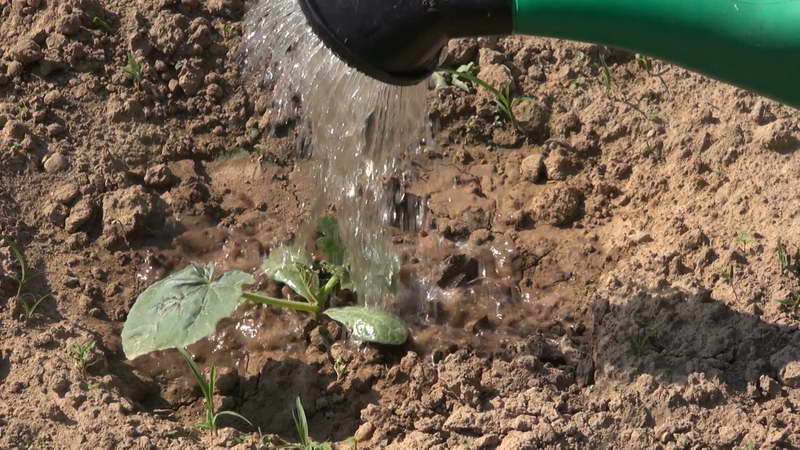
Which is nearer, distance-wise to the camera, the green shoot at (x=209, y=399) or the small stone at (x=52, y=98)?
the green shoot at (x=209, y=399)

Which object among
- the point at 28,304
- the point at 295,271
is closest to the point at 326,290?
the point at 295,271

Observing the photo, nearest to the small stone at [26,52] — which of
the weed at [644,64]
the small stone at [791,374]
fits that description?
the weed at [644,64]

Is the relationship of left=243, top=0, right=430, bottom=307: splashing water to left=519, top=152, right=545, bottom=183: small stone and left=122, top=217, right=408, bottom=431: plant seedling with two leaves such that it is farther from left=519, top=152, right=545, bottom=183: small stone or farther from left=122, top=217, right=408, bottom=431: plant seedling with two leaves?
left=519, top=152, right=545, bottom=183: small stone

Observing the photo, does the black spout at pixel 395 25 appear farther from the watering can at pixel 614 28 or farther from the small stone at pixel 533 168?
the small stone at pixel 533 168

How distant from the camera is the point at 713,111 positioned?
326cm

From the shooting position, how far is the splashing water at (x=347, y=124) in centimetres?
305

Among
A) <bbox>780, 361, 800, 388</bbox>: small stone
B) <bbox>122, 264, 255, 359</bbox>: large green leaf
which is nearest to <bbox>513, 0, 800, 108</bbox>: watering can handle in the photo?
<bbox>780, 361, 800, 388</bbox>: small stone

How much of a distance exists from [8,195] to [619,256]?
1593 mm

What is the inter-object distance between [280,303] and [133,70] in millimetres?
913

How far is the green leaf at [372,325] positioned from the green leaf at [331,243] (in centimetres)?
22

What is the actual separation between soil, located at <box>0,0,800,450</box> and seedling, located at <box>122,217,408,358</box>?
0.07 metres

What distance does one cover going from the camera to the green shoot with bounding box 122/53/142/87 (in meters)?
3.40

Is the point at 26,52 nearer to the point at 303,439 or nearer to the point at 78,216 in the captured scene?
the point at 78,216

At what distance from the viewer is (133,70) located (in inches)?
134
